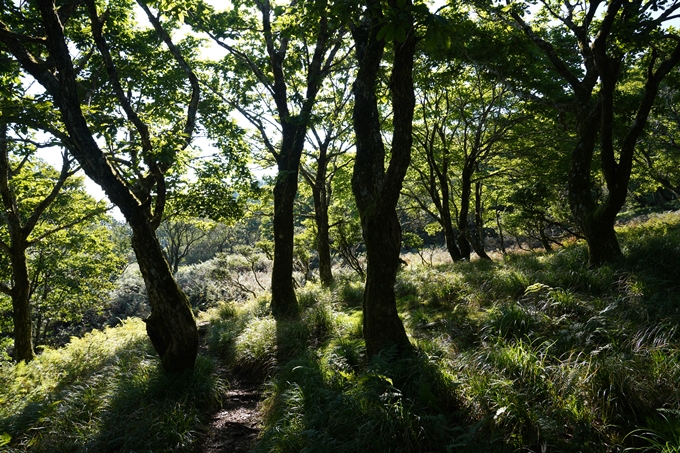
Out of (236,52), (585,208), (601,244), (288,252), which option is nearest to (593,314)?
(601,244)

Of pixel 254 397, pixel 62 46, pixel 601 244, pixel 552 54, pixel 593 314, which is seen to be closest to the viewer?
pixel 593 314

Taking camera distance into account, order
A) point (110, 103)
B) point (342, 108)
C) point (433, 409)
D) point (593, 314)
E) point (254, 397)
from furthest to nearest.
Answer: point (342, 108), point (110, 103), point (254, 397), point (593, 314), point (433, 409)

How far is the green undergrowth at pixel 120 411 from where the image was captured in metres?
3.90

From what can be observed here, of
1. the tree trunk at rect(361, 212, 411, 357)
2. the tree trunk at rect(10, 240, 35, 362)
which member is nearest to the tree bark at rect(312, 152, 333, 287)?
the tree trunk at rect(361, 212, 411, 357)

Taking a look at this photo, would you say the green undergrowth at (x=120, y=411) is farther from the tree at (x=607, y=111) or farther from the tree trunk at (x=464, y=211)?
the tree trunk at (x=464, y=211)

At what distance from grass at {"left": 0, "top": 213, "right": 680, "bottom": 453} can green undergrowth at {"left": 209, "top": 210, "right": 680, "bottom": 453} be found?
0.01 m

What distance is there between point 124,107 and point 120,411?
494 centimetres

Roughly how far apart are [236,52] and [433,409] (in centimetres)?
918

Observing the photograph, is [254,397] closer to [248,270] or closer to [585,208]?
[585,208]

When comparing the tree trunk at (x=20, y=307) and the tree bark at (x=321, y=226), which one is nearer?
the tree trunk at (x=20, y=307)

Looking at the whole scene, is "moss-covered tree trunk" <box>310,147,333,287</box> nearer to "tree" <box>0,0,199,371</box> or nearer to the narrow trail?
"tree" <box>0,0,199,371</box>

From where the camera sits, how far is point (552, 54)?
7051mm

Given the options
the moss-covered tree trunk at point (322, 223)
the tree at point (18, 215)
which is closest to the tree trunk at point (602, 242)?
the moss-covered tree trunk at point (322, 223)

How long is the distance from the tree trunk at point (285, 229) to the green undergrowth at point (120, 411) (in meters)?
3.03
